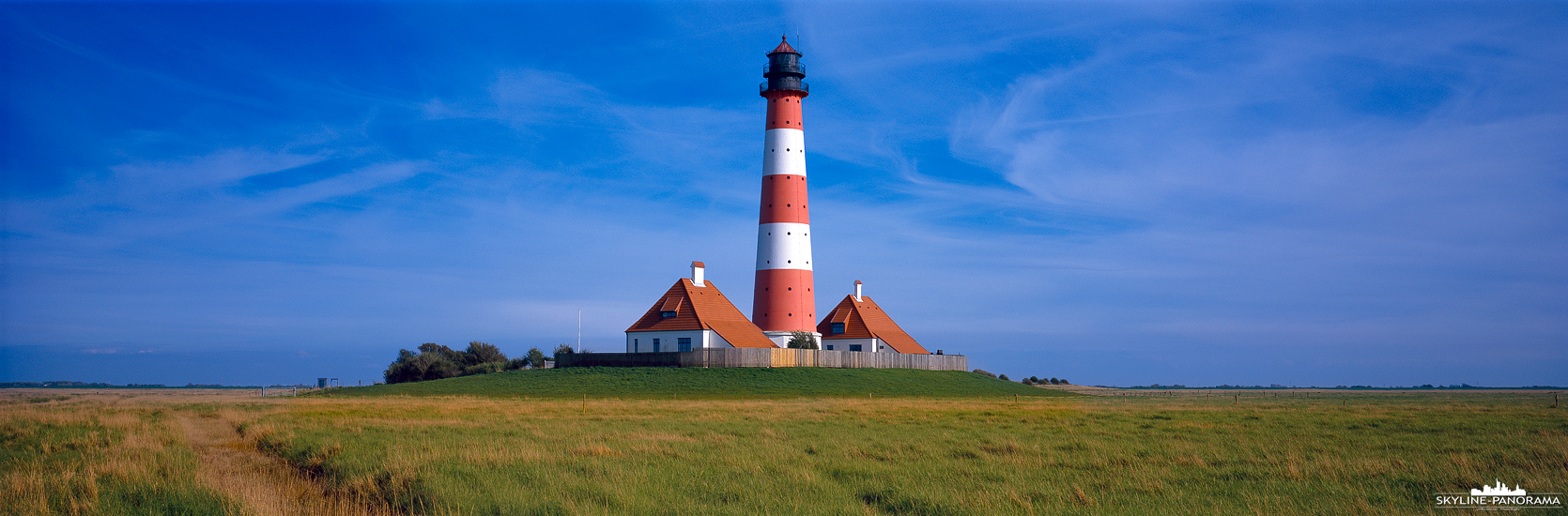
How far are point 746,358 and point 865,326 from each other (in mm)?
13736

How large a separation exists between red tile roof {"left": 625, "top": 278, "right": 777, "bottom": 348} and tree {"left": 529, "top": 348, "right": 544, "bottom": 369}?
7.33m

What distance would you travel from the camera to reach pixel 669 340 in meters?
57.1

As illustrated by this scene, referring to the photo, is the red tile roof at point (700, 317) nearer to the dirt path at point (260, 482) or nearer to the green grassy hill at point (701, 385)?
the green grassy hill at point (701, 385)

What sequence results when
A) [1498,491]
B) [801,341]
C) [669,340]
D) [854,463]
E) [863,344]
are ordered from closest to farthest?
[1498,491] → [854,463] → [801,341] → [669,340] → [863,344]

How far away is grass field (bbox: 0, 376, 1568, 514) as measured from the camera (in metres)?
10.6

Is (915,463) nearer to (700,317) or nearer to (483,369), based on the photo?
(700,317)

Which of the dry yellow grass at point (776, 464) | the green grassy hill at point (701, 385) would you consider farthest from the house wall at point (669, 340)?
the dry yellow grass at point (776, 464)

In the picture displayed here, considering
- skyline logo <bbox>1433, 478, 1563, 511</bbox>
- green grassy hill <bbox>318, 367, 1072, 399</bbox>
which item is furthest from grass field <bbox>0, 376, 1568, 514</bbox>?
green grassy hill <bbox>318, 367, 1072, 399</bbox>

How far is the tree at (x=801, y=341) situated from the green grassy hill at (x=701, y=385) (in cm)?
257

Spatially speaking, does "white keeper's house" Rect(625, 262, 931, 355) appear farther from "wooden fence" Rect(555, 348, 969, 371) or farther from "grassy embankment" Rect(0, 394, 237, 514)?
"grassy embankment" Rect(0, 394, 237, 514)

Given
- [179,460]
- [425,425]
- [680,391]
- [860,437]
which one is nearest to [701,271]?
[680,391]

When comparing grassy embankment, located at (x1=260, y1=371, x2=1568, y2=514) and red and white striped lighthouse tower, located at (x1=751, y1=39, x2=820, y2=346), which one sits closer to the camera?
grassy embankment, located at (x1=260, y1=371, x2=1568, y2=514)

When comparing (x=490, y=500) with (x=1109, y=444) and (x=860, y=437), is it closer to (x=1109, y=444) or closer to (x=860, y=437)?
(x=860, y=437)

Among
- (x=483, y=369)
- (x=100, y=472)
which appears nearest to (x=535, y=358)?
(x=483, y=369)
